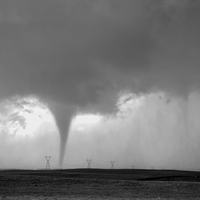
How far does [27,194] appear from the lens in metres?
47.6

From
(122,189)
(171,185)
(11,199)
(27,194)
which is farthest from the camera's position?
(171,185)

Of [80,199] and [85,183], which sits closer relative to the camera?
[80,199]

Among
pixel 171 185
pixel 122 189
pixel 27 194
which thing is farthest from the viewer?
pixel 171 185

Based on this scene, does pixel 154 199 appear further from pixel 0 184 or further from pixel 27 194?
pixel 0 184

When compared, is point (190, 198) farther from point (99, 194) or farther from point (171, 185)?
point (99, 194)

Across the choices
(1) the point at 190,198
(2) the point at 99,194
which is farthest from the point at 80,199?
(1) the point at 190,198

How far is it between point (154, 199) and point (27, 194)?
1907cm

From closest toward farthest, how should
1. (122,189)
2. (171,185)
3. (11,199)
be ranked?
1. (11,199)
2. (122,189)
3. (171,185)

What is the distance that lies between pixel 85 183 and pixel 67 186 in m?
3.75

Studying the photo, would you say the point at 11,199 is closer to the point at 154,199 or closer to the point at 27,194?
the point at 27,194

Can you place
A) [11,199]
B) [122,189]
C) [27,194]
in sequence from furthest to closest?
[122,189]
[27,194]
[11,199]

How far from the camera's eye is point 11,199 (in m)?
42.4

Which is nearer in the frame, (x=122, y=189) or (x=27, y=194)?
(x=27, y=194)

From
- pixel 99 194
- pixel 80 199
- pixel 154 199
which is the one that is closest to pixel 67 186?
pixel 99 194
